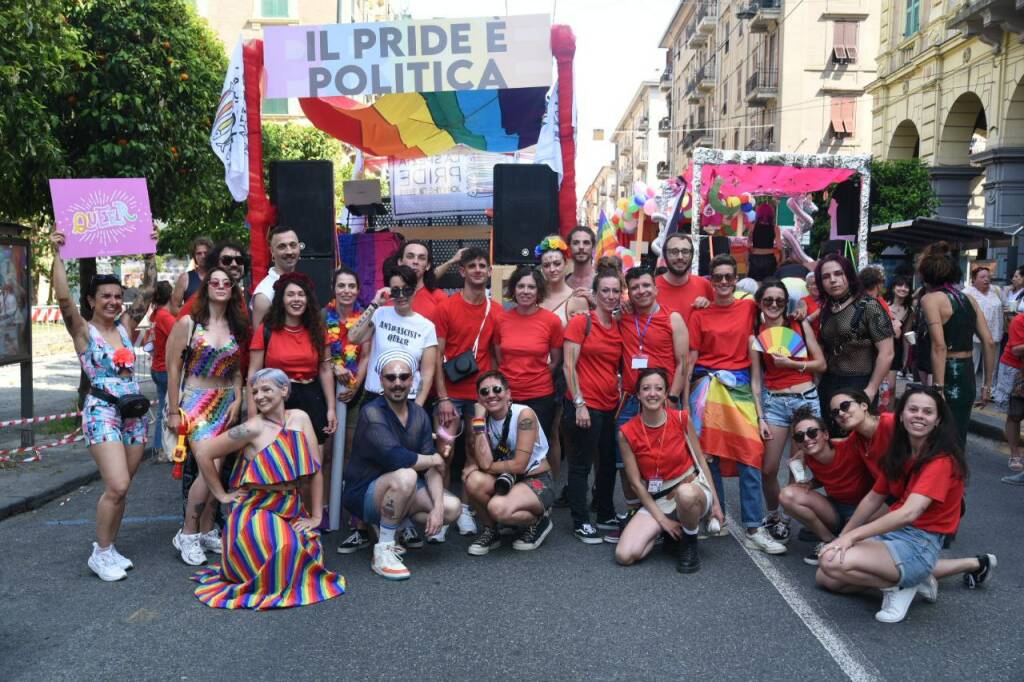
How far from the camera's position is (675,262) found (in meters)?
5.96

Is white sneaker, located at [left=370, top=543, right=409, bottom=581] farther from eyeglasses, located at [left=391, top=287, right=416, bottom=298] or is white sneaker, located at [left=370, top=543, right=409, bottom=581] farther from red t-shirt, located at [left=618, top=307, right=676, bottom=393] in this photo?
red t-shirt, located at [left=618, top=307, right=676, bottom=393]

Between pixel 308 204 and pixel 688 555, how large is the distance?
4447mm

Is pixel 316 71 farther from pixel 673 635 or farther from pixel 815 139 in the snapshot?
pixel 815 139

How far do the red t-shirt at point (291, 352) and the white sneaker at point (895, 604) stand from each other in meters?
3.37

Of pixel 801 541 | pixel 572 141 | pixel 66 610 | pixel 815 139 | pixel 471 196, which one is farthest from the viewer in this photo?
pixel 815 139

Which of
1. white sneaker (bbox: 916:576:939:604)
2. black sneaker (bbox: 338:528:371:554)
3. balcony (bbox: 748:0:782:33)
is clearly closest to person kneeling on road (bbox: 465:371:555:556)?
black sneaker (bbox: 338:528:371:554)

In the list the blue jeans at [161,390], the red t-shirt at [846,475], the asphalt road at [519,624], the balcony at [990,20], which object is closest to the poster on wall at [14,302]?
the blue jeans at [161,390]

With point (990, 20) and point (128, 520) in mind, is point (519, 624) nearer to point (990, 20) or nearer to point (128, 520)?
point (128, 520)

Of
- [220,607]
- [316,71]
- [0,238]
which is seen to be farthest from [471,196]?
[220,607]

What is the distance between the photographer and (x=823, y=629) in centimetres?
418

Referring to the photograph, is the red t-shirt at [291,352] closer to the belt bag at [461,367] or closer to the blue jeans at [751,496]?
the belt bag at [461,367]

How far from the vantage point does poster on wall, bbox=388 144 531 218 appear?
11.2m

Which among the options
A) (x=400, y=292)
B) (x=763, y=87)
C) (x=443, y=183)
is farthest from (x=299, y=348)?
(x=763, y=87)

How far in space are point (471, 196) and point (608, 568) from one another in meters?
6.95
